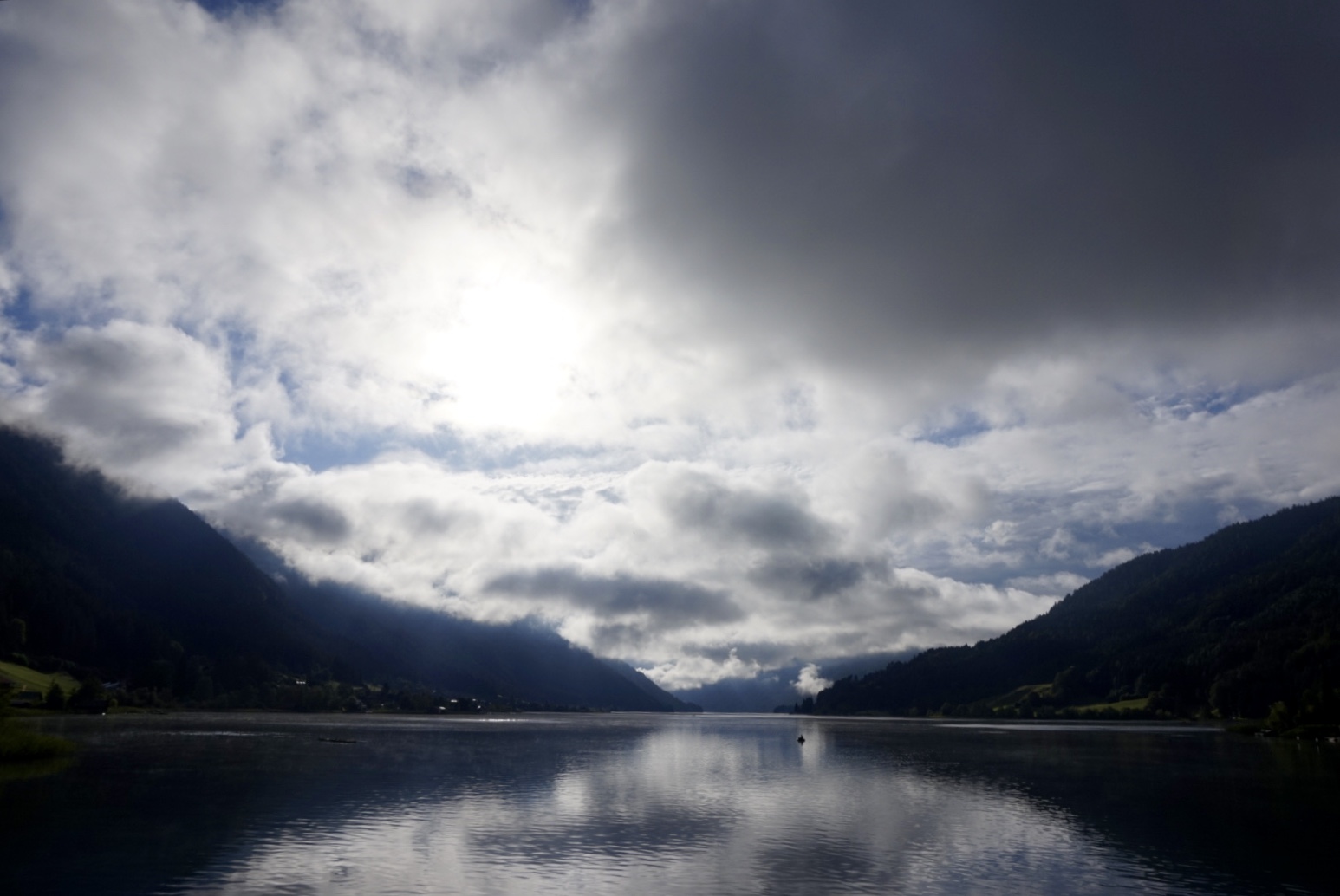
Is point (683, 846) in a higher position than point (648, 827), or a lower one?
lower

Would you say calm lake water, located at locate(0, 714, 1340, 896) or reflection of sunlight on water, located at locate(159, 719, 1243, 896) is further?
calm lake water, located at locate(0, 714, 1340, 896)

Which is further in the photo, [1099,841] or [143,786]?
[143,786]

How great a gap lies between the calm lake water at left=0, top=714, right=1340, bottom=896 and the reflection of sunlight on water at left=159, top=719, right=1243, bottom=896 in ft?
0.85

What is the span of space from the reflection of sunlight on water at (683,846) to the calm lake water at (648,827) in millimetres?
261

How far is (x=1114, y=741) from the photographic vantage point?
180 meters

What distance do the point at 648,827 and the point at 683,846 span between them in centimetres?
839

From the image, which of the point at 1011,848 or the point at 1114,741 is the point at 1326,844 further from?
the point at 1114,741

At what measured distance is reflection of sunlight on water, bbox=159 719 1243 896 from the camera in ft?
143

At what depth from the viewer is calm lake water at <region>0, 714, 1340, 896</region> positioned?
44250mm

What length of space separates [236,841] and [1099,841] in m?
54.6

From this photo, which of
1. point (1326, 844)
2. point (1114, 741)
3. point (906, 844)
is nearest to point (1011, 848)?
point (906, 844)

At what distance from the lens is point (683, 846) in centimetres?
5412

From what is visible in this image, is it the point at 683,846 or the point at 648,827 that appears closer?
the point at 683,846

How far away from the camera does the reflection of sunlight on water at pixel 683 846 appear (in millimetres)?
43688
